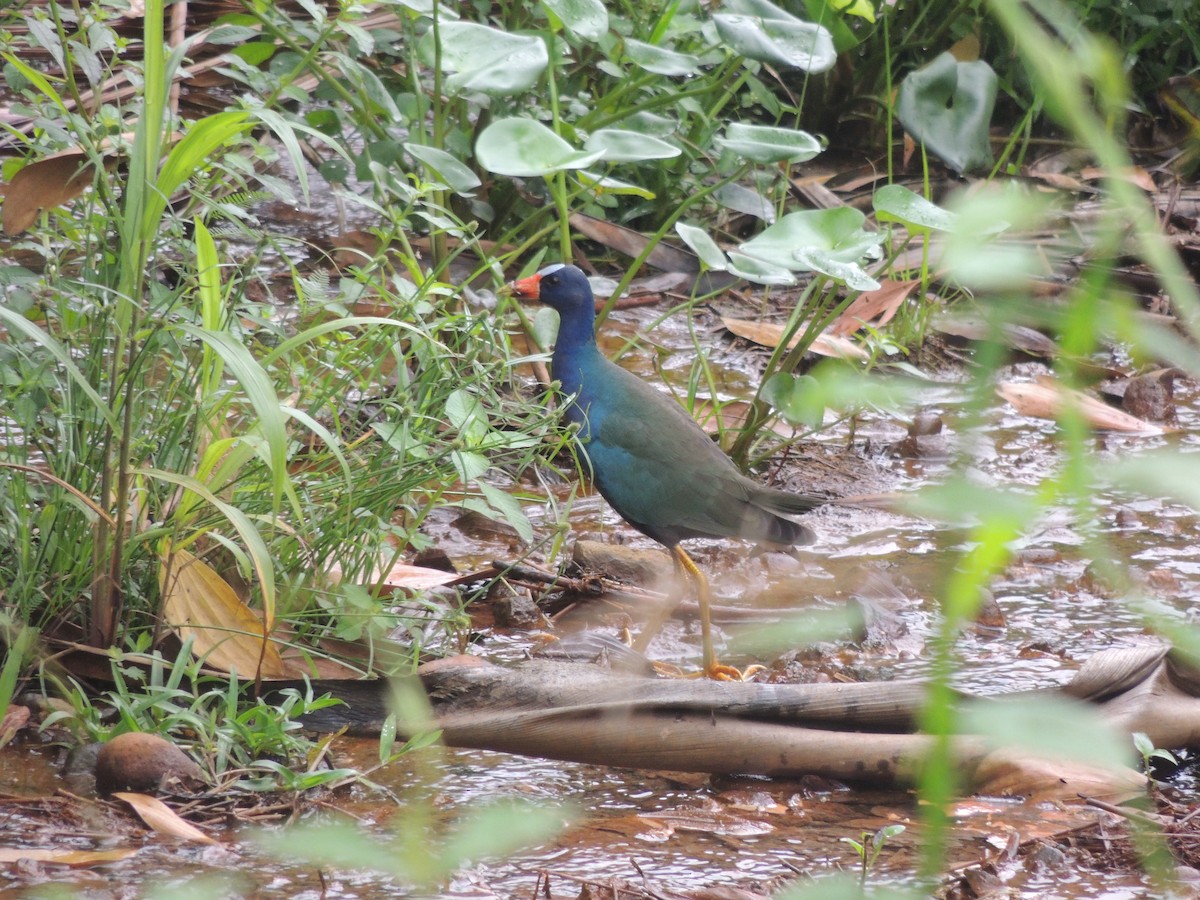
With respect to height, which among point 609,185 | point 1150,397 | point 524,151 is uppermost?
point 524,151

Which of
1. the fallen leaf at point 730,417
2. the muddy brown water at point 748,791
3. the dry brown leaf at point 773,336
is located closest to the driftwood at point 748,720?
the muddy brown water at point 748,791

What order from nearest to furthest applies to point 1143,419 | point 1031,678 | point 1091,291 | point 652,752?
point 1091,291 → point 652,752 → point 1031,678 → point 1143,419

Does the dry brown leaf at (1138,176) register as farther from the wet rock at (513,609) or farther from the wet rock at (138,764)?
the wet rock at (138,764)

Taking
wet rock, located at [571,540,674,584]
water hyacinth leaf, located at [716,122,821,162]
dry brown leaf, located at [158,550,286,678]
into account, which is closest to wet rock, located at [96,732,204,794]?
dry brown leaf, located at [158,550,286,678]

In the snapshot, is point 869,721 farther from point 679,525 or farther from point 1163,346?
point 1163,346

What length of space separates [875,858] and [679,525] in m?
1.43

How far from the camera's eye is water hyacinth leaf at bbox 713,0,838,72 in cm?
358

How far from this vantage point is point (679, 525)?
11.2 ft

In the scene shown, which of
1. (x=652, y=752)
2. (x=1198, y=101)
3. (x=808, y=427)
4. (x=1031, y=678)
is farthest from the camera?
(x=1198, y=101)

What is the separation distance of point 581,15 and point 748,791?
Result: 2.22 meters

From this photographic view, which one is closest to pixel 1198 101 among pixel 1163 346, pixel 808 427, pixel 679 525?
pixel 808 427

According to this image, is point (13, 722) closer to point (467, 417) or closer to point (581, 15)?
point (467, 417)

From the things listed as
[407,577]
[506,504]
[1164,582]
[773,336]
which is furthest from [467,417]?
[773,336]

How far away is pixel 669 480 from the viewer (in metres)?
3.41
